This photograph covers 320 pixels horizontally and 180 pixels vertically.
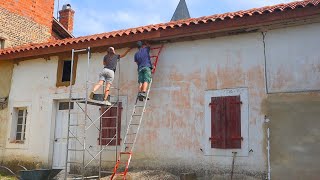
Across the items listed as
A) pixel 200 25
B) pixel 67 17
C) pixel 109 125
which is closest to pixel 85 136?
pixel 109 125

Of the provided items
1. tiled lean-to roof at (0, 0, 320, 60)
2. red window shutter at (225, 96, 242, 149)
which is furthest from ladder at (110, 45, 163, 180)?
red window shutter at (225, 96, 242, 149)

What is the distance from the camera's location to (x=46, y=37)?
18.1 m

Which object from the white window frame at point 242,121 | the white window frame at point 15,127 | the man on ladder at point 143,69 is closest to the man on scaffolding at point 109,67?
the man on ladder at point 143,69

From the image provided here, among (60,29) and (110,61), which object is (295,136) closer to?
(110,61)

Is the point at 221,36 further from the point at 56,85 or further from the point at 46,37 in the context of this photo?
the point at 46,37

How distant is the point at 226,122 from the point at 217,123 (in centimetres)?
24

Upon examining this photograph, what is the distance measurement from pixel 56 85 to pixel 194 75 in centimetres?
514

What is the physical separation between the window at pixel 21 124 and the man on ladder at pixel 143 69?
5.39m

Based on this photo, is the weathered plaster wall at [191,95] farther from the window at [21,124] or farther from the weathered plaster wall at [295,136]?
the window at [21,124]

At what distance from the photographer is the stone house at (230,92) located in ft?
28.0

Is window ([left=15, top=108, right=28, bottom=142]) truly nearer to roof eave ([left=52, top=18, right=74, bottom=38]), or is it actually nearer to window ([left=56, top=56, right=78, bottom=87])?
window ([left=56, top=56, right=78, bottom=87])

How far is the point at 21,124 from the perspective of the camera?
521 inches

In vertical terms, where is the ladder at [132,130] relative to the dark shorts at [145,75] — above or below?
below

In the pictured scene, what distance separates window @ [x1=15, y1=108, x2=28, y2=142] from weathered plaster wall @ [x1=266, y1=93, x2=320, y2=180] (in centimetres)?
870
